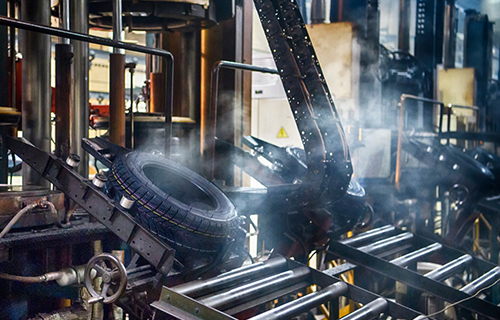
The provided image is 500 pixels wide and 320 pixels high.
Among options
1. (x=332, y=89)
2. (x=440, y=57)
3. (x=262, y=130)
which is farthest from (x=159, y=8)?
(x=440, y=57)

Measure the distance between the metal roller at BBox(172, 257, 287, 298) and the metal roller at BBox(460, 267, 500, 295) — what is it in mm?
1058

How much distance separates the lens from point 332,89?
17.2 ft

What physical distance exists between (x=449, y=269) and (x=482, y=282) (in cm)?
20

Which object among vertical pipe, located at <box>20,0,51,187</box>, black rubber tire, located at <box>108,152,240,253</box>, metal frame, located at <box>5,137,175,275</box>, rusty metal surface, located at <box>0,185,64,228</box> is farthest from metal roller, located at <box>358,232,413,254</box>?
vertical pipe, located at <box>20,0,51,187</box>

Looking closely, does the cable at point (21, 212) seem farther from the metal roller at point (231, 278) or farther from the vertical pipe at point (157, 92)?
the vertical pipe at point (157, 92)

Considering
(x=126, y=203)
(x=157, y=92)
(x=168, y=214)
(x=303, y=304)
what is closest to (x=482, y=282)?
(x=303, y=304)

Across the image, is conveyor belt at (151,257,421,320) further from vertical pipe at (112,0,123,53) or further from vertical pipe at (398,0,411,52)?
vertical pipe at (398,0,411,52)

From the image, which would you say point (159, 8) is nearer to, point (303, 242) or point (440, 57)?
point (303, 242)

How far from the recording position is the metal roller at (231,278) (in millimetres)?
2037

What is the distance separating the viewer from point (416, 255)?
10.3ft

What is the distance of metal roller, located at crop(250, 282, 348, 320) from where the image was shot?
2.04 meters

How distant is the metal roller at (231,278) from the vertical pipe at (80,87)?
3.35ft

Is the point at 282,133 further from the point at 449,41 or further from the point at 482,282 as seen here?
the point at 449,41

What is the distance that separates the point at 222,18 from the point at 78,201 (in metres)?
2.01
